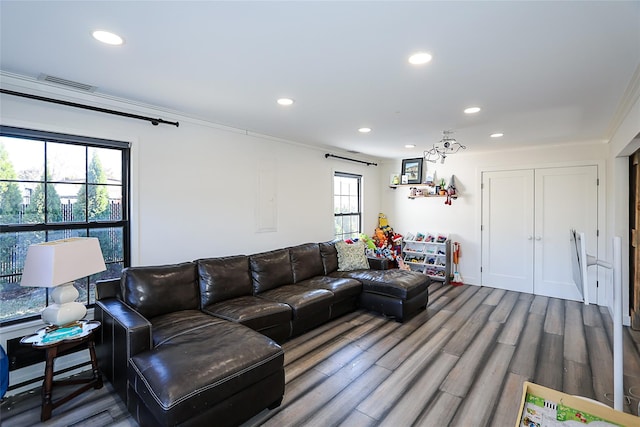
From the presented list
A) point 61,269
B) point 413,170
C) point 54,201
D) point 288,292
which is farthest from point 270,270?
point 413,170

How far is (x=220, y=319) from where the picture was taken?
2.71 m

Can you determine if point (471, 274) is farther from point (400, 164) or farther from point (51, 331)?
point (51, 331)

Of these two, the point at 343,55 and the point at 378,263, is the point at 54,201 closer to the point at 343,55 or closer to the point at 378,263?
the point at 343,55

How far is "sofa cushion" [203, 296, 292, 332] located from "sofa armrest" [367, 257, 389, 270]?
1997 mm

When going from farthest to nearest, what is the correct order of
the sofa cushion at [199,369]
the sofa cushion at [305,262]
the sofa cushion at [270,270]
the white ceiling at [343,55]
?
1. the sofa cushion at [305,262]
2. the sofa cushion at [270,270]
3. the sofa cushion at [199,369]
4. the white ceiling at [343,55]

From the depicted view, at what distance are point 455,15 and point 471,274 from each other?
16.5 feet

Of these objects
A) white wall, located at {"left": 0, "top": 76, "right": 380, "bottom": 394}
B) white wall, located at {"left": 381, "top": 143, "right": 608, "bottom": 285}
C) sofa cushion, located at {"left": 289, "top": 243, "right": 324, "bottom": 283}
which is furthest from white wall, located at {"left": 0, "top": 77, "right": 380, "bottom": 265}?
white wall, located at {"left": 381, "top": 143, "right": 608, "bottom": 285}

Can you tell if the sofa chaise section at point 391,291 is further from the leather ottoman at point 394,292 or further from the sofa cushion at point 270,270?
the sofa cushion at point 270,270

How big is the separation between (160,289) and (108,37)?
199cm

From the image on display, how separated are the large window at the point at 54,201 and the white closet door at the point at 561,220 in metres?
5.77

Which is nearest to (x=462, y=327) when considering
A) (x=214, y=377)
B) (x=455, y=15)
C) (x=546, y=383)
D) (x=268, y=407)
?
(x=546, y=383)

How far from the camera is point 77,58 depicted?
2.05 metres

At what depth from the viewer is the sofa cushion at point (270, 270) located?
3.61 meters

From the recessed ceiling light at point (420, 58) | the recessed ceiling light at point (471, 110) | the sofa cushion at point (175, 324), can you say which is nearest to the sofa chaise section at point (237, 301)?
the sofa cushion at point (175, 324)
